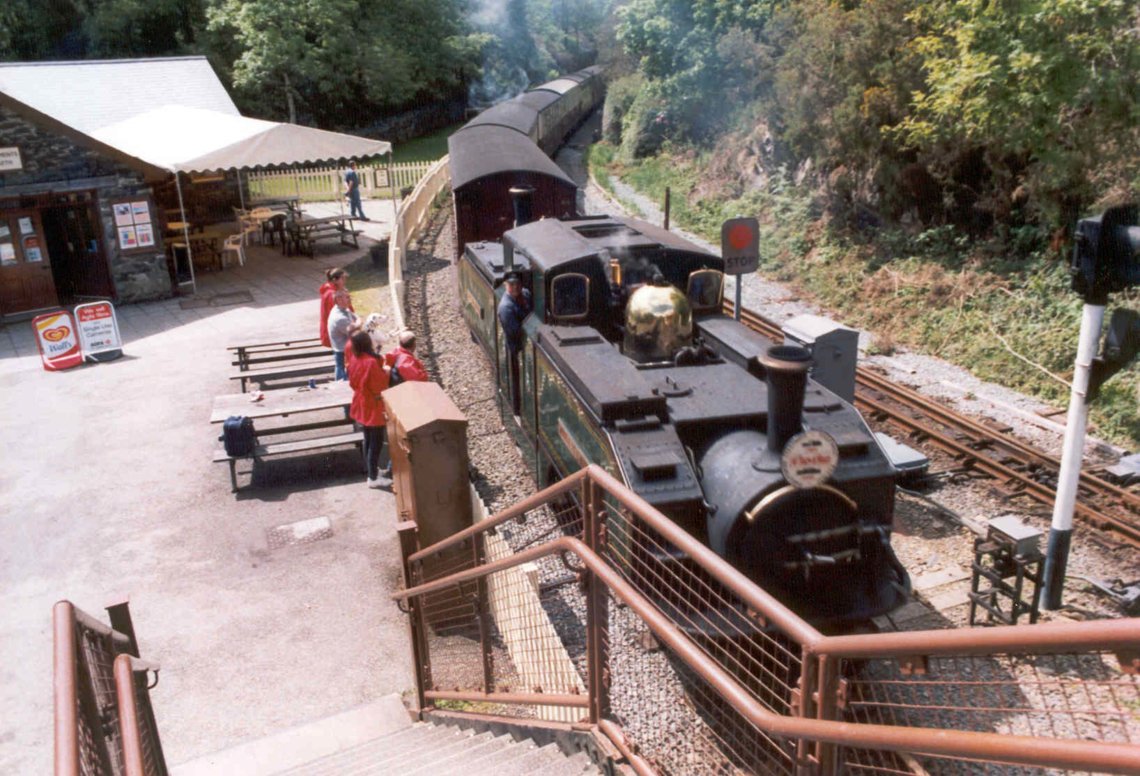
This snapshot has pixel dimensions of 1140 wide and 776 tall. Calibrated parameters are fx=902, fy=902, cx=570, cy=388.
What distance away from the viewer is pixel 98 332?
47.2ft

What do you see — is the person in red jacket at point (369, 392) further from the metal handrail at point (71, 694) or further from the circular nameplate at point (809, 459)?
the metal handrail at point (71, 694)

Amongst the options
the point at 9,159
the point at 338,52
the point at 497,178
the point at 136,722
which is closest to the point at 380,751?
the point at 136,722

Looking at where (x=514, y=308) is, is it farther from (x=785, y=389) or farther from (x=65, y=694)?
(x=65, y=694)

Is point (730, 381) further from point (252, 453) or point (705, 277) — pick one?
point (252, 453)

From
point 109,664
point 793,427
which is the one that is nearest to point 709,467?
point 793,427

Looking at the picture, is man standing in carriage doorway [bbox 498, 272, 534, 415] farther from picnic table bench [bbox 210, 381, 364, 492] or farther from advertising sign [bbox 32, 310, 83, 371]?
advertising sign [bbox 32, 310, 83, 371]

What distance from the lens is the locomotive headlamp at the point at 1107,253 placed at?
6.32m

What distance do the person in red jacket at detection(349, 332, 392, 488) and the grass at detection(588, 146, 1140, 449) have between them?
26.4ft

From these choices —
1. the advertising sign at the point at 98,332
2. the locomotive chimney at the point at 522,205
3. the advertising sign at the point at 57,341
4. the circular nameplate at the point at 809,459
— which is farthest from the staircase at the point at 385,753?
the advertising sign at the point at 98,332

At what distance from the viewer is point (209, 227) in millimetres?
22328

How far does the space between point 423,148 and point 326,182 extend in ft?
52.6

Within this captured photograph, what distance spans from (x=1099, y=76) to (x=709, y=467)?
9.46 meters

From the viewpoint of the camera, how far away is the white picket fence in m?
28.9

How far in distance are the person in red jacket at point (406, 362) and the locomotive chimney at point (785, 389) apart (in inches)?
190
